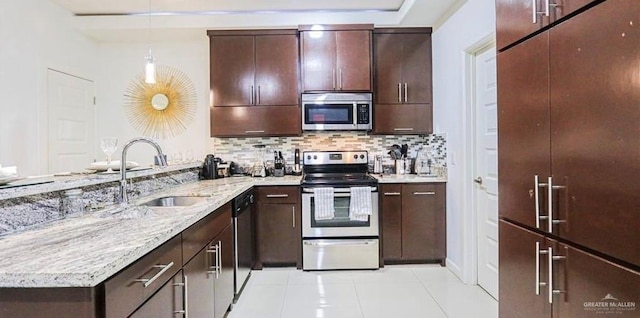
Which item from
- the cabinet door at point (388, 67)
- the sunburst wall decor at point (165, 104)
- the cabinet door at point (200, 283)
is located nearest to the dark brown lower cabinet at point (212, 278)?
the cabinet door at point (200, 283)

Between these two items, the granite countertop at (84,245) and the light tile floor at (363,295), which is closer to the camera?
the granite countertop at (84,245)

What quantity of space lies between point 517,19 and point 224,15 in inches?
123

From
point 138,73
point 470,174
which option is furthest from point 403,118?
point 138,73

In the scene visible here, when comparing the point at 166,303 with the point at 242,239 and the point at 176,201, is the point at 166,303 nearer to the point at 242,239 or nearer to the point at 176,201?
the point at 176,201

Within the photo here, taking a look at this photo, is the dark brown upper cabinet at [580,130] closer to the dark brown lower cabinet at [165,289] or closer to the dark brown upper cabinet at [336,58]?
the dark brown lower cabinet at [165,289]

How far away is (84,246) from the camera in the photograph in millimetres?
1290

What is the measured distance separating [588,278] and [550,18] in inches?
36.3

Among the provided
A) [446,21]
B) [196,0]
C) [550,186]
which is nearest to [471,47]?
[446,21]

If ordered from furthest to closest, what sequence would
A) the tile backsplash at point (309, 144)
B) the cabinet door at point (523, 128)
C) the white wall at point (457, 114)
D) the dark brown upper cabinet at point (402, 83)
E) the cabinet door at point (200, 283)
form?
the tile backsplash at point (309, 144) → the dark brown upper cabinet at point (402, 83) → the white wall at point (457, 114) → the cabinet door at point (200, 283) → the cabinet door at point (523, 128)

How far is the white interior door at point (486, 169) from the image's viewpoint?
114 inches

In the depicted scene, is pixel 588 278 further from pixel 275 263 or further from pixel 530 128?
pixel 275 263

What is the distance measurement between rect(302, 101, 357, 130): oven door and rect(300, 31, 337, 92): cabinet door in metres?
0.18

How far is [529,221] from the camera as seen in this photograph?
1.55 metres

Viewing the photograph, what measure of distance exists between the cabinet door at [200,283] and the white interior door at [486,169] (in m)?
2.13
